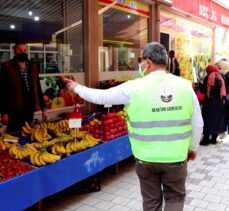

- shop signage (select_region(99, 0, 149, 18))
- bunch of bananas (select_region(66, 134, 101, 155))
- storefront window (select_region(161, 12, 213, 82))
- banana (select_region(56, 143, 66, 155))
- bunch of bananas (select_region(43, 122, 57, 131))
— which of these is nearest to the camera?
banana (select_region(56, 143, 66, 155))

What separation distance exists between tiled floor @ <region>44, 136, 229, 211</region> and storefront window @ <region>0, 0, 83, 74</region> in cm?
211

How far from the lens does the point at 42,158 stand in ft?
11.8

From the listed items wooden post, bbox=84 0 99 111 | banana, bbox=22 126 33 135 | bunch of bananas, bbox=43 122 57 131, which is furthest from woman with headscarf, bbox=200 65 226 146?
banana, bbox=22 126 33 135

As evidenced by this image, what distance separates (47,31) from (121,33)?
7.40 feet

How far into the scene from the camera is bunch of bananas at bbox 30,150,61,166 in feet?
11.7

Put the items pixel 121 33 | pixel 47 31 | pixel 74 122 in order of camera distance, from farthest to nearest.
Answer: pixel 121 33, pixel 47 31, pixel 74 122

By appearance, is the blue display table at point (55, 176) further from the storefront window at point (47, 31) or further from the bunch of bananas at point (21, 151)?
the storefront window at point (47, 31)

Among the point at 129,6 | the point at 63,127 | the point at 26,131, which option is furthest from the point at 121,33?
the point at 26,131

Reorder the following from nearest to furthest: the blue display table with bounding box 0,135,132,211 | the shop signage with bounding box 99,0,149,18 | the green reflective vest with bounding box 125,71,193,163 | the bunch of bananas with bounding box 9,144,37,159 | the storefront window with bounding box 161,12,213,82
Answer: the green reflective vest with bounding box 125,71,193,163 < the blue display table with bounding box 0,135,132,211 < the bunch of bananas with bounding box 9,144,37,159 < the shop signage with bounding box 99,0,149,18 < the storefront window with bounding box 161,12,213,82

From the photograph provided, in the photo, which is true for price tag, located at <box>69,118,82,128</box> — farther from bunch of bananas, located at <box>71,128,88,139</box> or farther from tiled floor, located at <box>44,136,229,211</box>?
tiled floor, located at <box>44,136,229,211</box>

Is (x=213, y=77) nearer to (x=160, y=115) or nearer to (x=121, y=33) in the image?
(x=121, y=33)

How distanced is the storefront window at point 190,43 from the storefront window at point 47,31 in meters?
3.45

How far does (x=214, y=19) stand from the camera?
9352 millimetres

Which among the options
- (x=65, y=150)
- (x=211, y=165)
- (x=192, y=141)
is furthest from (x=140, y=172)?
(x=211, y=165)
